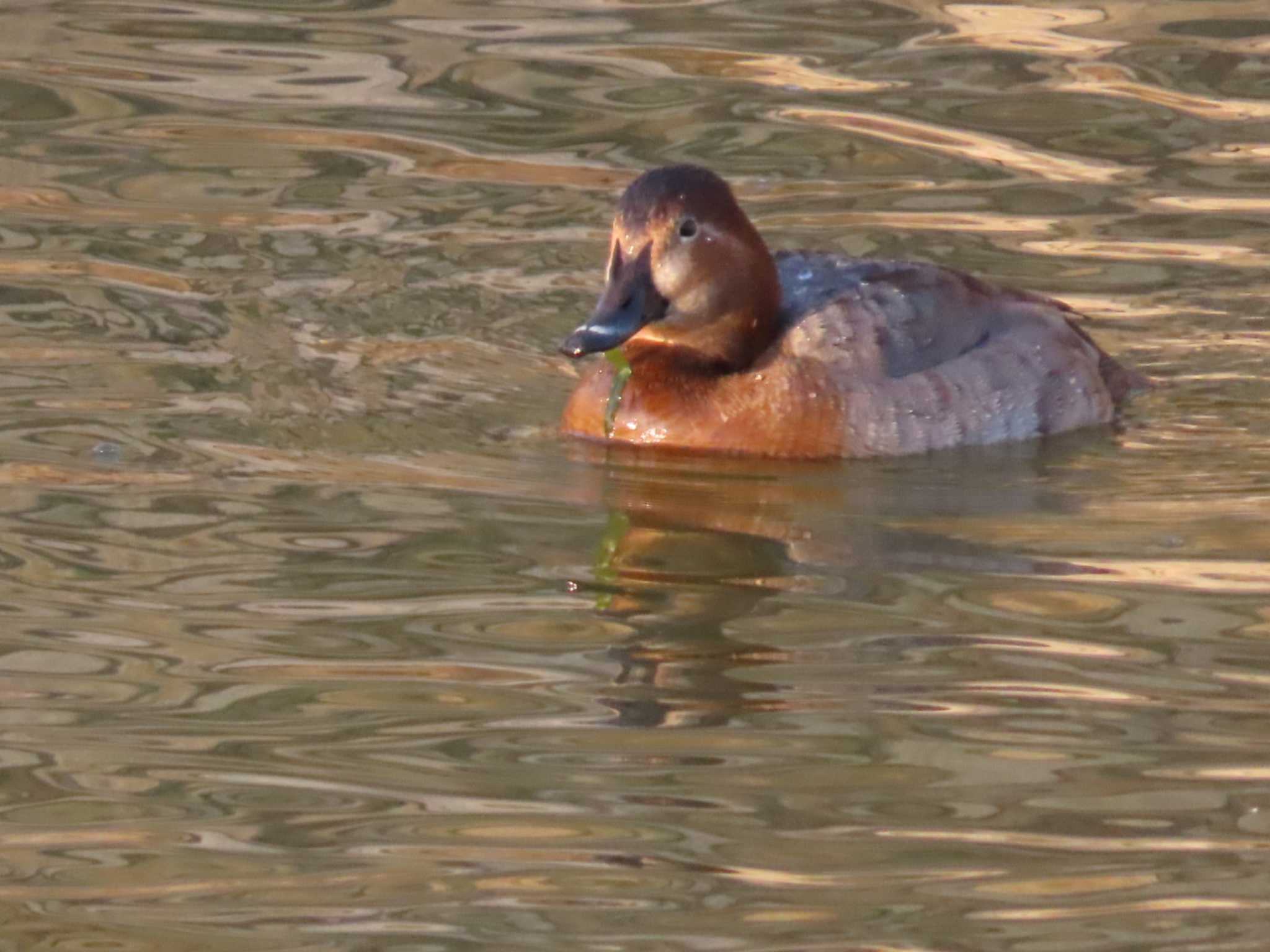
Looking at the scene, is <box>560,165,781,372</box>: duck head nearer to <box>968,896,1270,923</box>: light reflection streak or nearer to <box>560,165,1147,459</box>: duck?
<box>560,165,1147,459</box>: duck

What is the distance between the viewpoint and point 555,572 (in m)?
6.31

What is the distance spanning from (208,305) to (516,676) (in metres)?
3.87

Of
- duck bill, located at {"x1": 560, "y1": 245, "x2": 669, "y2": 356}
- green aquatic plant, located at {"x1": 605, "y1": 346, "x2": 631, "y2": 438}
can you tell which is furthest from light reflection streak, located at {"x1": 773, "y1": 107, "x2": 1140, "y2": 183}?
duck bill, located at {"x1": 560, "y1": 245, "x2": 669, "y2": 356}

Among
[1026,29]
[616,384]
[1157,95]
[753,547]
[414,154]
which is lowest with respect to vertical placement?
[753,547]

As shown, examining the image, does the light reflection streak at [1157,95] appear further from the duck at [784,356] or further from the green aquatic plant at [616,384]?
the green aquatic plant at [616,384]

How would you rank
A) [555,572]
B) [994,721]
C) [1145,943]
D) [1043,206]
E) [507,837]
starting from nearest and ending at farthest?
[1145,943] → [507,837] → [994,721] → [555,572] → [1043,206]

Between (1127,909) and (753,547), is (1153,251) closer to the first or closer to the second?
(753,547)

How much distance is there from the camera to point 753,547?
6.62 m

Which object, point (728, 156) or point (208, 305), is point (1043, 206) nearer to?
point (728, 156)

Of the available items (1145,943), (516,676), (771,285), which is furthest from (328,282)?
(1145,943)

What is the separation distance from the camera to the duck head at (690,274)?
7.68 metres

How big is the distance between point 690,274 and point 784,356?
392mm

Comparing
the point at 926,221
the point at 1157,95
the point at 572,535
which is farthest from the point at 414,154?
the point at 572,535

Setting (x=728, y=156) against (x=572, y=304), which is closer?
(x=572, y=304)
